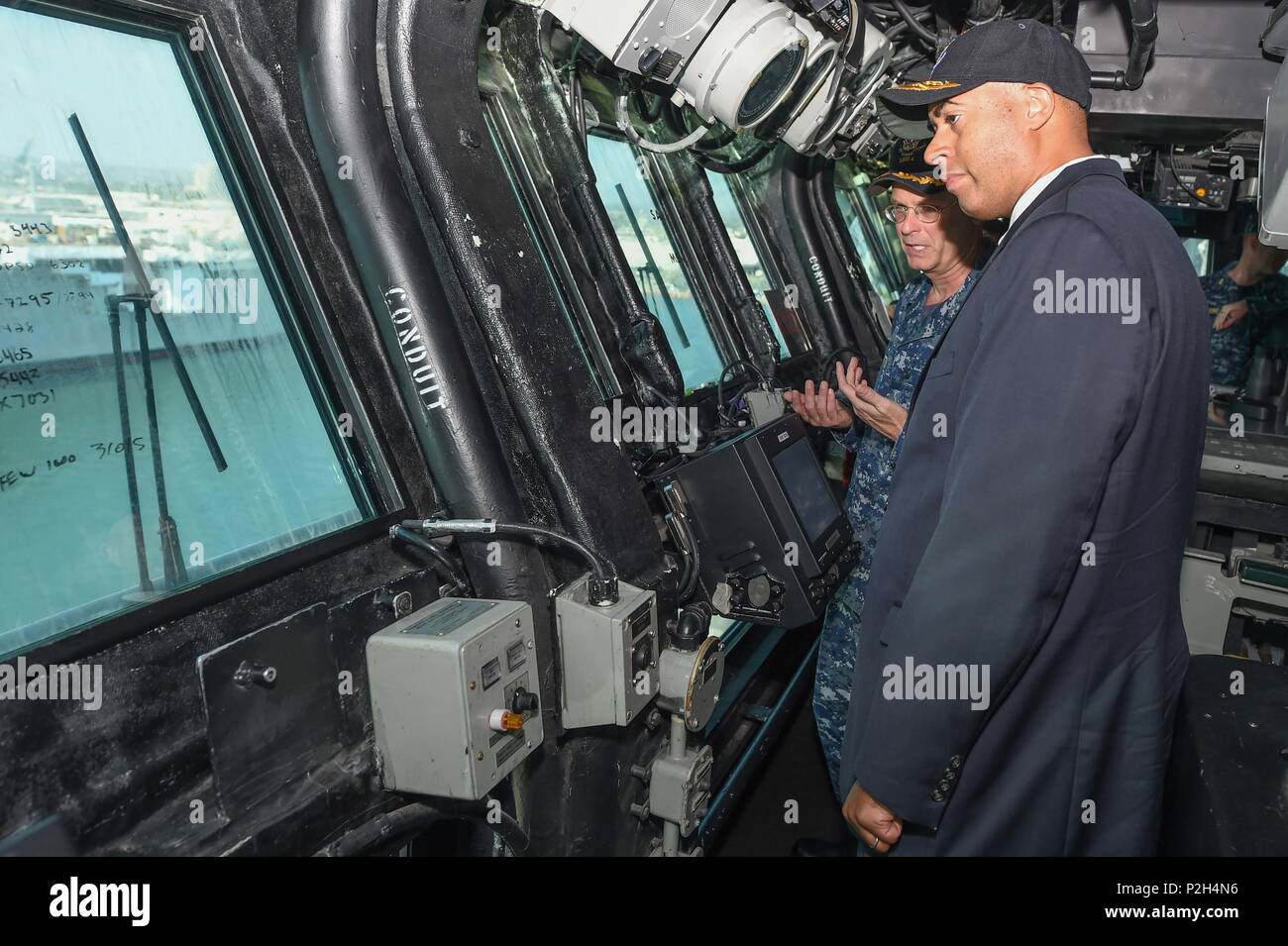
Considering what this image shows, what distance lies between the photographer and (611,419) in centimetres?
219

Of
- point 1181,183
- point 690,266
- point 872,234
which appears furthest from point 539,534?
point 872,234

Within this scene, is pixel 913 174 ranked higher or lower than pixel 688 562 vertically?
higher

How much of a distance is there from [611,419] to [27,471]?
1251mm

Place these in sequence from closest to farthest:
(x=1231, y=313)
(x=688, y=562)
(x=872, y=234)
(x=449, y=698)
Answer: (x=449, y=698) < (x=688, y=562) < (x=1231, y=313) < (x=872, y=234)

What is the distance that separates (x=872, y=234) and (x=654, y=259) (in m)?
4.03

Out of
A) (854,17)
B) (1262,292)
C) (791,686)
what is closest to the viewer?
(854,17)

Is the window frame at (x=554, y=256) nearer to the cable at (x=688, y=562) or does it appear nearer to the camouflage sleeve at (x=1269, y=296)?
the cable at (x=688, y=562)

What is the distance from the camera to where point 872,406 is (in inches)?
96.7

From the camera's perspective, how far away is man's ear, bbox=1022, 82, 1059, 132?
1415 millimetres

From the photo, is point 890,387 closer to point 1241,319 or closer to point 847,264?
point 847,264

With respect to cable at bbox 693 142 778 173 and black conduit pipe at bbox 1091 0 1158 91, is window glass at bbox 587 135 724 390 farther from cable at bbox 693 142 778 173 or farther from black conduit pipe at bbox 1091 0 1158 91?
black conduit pipe at bbox 1091 0 1158 91

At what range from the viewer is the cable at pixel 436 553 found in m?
1.84

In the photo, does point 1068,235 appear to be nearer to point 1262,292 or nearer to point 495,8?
point 495,8
